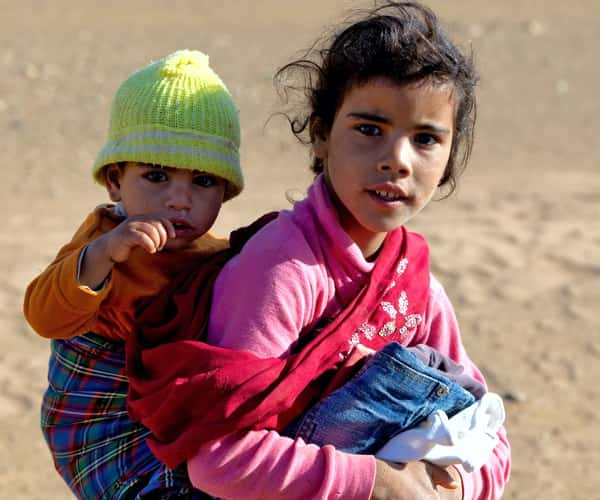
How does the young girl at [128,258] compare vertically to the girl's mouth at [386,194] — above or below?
below

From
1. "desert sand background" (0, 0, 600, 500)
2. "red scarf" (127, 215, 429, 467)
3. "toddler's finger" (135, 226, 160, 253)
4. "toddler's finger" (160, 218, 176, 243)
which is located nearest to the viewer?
"red scarf" (127, 215, 429, 467)

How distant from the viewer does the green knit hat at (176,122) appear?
2627 millimetres

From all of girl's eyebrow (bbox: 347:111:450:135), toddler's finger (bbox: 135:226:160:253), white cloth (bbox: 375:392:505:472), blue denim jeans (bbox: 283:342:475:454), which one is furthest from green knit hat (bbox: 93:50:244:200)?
white cloth (bbox: 375:392:505:472)

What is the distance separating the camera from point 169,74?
2.74 m

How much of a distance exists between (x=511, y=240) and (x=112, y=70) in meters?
5.33

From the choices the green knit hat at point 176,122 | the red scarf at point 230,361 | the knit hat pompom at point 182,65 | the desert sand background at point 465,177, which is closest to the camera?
the red scarf at point 230,361

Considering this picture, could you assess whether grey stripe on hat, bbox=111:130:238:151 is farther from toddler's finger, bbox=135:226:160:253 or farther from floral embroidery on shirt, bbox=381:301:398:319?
floral embroidery on shirt, bbox=381:301:398:319

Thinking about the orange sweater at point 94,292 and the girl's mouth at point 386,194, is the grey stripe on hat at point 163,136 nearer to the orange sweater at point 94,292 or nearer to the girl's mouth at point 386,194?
the orange sweater at point 94,292

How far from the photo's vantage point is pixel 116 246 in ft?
8.00

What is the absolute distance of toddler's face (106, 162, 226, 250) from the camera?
2605 millimetres

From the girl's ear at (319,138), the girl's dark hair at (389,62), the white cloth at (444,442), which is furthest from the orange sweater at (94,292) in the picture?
the white cloth at (444,442)

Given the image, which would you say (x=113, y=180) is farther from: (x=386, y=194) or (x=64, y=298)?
(x=386, y=194)

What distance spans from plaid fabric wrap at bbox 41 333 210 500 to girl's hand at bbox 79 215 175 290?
25 centimetres

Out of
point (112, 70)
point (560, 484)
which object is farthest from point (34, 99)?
point (560, 484)
